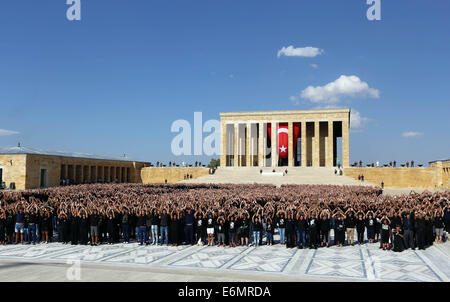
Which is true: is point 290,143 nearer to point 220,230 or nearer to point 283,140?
point 283,140

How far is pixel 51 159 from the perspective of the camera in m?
41.9

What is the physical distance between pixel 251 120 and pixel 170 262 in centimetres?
4844

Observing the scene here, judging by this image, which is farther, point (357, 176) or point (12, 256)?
point (357, 176)

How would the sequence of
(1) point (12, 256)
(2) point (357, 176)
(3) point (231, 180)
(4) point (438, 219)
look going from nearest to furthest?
(1) point (12, 256)
(4) point (438, 219)
(3) point (231, 180)
(2) point (357, 176)

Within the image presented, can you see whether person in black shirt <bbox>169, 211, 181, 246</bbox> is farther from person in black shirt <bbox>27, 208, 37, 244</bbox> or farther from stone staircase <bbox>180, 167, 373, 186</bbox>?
stone staircase <bbox>180, 167, 373, 186</bbox>

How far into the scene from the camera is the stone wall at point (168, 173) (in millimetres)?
54056

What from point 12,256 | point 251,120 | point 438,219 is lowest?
point 12,256

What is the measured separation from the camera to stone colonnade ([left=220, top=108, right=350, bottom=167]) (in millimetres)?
54812

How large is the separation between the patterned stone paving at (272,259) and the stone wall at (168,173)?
4108 centimetres

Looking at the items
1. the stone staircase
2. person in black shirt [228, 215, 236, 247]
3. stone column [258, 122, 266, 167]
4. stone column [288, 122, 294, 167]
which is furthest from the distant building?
person in black shirt [228, 215, 236, 247]

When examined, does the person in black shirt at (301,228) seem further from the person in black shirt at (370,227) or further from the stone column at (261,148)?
the stone column at (261,148)

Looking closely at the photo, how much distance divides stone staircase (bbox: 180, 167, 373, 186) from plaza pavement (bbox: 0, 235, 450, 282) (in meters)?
29.5

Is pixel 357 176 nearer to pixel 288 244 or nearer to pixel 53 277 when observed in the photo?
pixel 288 244

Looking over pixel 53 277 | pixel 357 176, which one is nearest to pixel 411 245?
pixel 53 277
